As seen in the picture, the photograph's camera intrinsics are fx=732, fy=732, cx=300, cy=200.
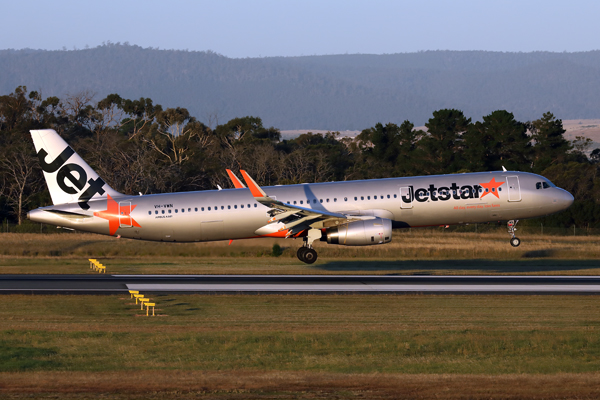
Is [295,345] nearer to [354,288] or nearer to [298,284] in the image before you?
[354,288]

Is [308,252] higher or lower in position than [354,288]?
higher

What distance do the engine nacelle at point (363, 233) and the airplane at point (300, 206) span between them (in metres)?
0.88

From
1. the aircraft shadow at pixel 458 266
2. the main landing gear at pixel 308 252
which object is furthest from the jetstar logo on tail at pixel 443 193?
the main landing gear at pixel 308 252

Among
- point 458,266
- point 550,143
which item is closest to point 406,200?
point 458,266

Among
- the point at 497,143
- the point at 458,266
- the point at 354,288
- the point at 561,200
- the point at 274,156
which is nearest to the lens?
the point at 354,288

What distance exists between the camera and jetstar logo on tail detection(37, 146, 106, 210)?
120 feet

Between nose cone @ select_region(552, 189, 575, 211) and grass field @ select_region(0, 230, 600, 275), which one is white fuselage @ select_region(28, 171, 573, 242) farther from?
grass field @ select_region(0, 230, 600, 275)

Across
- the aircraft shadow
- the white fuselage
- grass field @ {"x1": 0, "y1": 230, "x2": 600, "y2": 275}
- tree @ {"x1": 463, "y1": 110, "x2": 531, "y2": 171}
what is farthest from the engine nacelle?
tree @ {"x1": 463, "y1": 110, "x2": 531, "y2": 171}

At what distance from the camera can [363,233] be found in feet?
110

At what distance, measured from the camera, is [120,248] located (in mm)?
48812

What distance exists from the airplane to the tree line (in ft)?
115

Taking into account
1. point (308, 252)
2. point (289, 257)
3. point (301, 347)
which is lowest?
point (301, 347)

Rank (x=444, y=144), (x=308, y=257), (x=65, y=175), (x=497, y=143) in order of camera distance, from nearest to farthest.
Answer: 1. (x=308, y=257)
2. (x=65, y=175)
3. (x=497, y=143)
4. (x=444, y=144)

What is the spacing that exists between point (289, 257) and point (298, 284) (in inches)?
544
